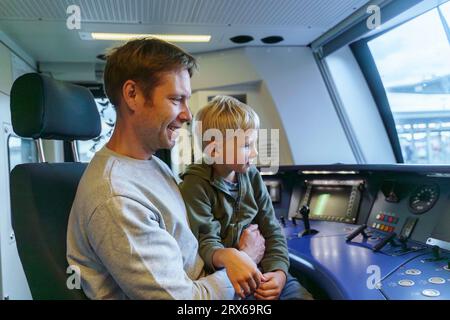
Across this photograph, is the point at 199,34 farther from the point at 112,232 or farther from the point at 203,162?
the point at 112,232

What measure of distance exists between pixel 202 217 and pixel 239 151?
0.94 ft

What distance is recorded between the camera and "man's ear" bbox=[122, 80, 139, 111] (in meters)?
0.97

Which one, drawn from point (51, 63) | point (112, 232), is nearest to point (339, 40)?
point (112, 232)

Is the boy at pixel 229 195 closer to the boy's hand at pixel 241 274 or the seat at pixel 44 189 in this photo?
the boy's hand at pixel 241 274

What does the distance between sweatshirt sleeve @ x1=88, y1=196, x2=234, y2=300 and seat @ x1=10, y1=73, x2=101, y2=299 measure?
0.65 ft

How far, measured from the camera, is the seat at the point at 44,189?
3.20ft

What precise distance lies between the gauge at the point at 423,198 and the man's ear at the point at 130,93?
149 cm

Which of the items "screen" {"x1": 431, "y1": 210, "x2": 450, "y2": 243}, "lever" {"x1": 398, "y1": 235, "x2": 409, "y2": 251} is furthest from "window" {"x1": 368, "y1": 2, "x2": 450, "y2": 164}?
"lever" {"x1": 398, "y1": 235, "x2": 409, "y2": 251}

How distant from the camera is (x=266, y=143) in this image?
3029 millimetres

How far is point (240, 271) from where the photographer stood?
1052 millimetres

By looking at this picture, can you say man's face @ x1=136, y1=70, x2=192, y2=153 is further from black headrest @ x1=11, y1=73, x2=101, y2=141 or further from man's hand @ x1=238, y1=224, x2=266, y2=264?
man's hand @ x1=238, y1=224, x2=266, y2=264

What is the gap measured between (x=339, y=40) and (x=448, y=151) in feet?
3.49

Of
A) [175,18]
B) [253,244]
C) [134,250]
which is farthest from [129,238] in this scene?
[175,18]

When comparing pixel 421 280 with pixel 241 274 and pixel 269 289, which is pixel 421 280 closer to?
pixel 269 289
